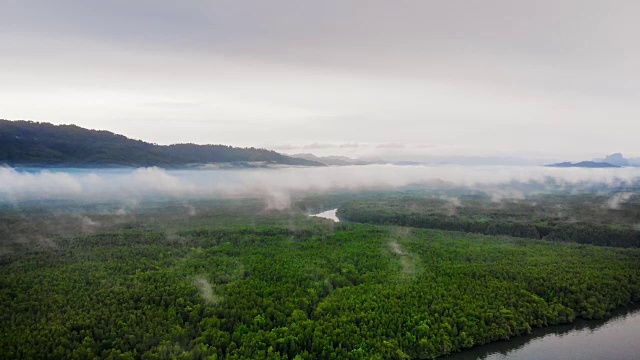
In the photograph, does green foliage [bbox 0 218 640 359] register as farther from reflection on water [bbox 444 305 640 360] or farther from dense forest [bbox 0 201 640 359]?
reflection on water [bbox 444 305 640 360]

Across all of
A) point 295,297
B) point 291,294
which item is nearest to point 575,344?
point 295,297

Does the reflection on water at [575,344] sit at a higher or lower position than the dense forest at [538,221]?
lower

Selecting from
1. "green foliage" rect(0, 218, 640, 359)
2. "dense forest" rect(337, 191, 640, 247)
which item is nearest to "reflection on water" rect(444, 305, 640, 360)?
"green foliage" rect(0, 218, 640, 359)

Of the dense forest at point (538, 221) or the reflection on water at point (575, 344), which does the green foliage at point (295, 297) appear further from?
the dense forest at point (538, 221)

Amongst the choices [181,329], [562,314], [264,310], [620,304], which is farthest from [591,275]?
[181,329]

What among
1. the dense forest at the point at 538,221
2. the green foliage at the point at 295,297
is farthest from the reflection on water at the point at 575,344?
the dense forest at the point at 538,221

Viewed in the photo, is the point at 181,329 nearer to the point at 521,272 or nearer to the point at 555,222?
the point at 521,272
